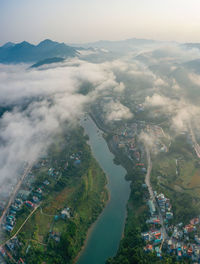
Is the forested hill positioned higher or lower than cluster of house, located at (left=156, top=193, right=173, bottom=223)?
higher

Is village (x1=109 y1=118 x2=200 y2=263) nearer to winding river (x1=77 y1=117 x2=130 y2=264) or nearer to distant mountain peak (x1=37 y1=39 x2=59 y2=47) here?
winding river (x1=77 y1=117 x2=130 y2=264)

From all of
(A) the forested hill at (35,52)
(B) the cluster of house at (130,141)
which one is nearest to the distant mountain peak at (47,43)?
(A) the forested hill at (35,52)

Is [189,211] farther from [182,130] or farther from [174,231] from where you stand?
[182,130]

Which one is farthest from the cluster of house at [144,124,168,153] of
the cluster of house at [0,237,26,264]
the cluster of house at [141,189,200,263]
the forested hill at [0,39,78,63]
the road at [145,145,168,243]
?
the forested hill at [0,39,78,63]

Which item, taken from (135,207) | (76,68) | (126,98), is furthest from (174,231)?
(76,68)

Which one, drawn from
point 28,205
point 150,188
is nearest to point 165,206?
point 150,188

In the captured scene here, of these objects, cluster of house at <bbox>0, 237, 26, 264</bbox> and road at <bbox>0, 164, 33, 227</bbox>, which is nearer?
cluster of house at <bbox>0, 237, 26, 264</bbox>

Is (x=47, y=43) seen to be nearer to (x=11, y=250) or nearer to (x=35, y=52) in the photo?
(x=35, y=52)

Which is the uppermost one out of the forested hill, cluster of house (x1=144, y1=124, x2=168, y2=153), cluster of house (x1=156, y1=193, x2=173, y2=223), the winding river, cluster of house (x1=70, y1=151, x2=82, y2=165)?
the forested hill
